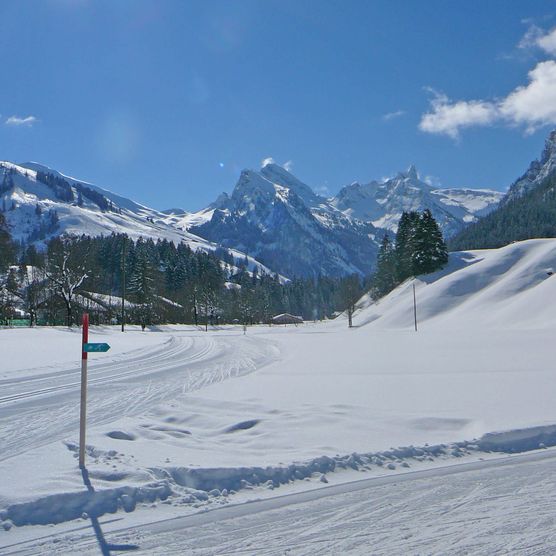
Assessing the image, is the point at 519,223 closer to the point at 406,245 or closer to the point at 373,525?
the point at 406,245

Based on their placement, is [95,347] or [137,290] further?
[137,290]

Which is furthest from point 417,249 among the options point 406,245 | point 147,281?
point 147,281

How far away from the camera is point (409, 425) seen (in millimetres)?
8523

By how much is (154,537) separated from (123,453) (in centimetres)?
243

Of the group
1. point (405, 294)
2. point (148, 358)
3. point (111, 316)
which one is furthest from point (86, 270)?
point (405, 294)

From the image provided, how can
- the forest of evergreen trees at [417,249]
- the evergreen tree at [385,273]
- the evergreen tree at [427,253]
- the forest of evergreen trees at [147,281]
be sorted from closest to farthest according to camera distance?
the forest of evergreen trees at [147,281], the forest of evergreen trees at [417,249], the evergreen tree at [427,253], the evergreen tree at [385,273]

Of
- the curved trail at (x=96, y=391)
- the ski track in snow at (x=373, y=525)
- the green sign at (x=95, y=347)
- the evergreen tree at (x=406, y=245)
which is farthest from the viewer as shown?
the evergreen tree at (x=406, y=245)

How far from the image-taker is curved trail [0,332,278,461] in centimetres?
848

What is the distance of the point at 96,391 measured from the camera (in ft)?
41.7

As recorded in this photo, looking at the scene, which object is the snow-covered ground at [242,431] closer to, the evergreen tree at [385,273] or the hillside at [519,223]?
the evergreen tree at [385,273]

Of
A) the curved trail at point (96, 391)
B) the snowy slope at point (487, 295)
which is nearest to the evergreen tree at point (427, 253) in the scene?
the snowy slope at point (487, 295)

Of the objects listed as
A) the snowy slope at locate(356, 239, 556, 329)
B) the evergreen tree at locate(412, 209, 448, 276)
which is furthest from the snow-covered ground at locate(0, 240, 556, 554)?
the evergreen tree at locate(412, 209, 448, 276)

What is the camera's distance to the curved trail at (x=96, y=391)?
8.48 m

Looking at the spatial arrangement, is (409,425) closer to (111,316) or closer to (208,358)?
(208,358)
